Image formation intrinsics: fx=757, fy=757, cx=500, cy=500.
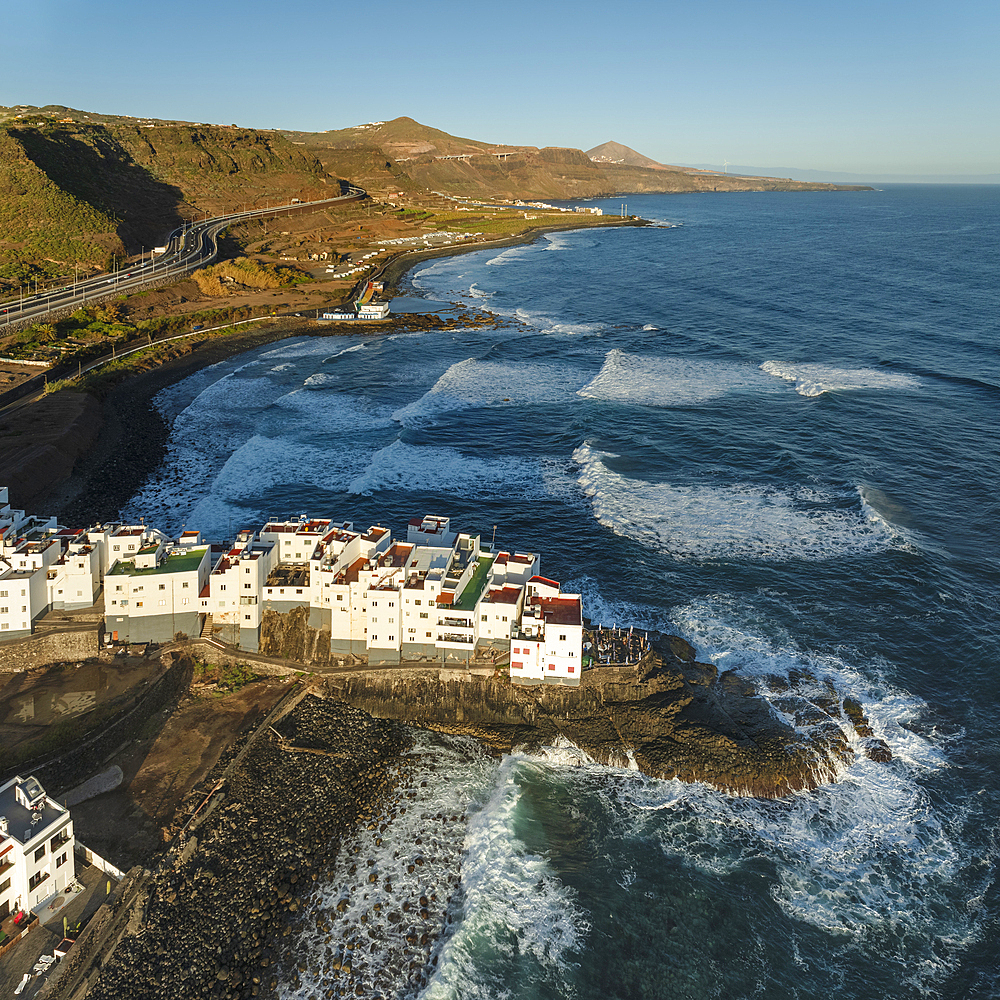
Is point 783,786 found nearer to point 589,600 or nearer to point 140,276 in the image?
point 589,600

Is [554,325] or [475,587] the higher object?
[475,587]

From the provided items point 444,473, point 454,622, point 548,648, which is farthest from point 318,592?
point 444,473

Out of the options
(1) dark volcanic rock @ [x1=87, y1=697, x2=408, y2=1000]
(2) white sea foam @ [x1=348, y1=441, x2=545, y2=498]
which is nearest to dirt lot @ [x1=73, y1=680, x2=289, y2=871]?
(1) dark volcanic rock @ [x1=87, y1=697, x2=408, y2=1000]

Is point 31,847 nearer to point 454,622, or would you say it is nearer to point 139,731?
point 139,731

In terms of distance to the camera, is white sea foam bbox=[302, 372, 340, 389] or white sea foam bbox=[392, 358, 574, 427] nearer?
white sea foam bbox=[392, 358, 574, 427]

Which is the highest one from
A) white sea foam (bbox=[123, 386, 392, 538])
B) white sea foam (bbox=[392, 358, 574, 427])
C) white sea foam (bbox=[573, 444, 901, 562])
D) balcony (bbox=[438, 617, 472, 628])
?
balcony (bbox=[438, 617, 472, 628])

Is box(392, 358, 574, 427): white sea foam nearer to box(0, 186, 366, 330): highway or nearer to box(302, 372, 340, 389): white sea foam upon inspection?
box(302, 372, 340, 389): white sea foam
